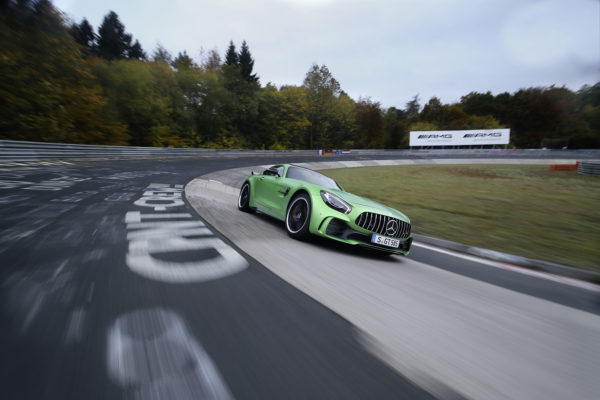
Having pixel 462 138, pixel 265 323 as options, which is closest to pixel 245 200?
pixel 265 323

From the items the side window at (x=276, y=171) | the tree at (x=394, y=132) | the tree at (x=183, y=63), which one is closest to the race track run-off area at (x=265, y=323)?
the side window at (x=276, y=171)

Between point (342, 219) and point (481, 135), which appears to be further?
point (481, 135)

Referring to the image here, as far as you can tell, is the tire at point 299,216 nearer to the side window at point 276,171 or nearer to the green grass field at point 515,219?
the side window at point 276,171

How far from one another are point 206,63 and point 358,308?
181 feet

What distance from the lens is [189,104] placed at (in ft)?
147

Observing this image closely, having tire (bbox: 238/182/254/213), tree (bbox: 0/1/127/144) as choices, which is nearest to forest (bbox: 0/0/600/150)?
tree (bbox: 0/1/127/144)

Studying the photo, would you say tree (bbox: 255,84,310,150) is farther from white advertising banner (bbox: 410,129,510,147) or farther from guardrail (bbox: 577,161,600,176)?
guardrail (bbox: 577,161,600,176)

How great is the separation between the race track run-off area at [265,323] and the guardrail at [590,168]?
2133cm

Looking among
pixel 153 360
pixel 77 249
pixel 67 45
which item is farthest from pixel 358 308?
pixel 67 45

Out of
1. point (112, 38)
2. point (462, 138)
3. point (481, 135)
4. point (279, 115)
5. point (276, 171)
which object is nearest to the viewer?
point (276, 171)

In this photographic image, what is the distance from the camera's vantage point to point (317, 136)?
60.8 m

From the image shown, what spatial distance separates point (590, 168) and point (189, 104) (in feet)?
145

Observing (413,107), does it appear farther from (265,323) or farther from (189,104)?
(265,323)

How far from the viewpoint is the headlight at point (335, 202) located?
4145 mm
